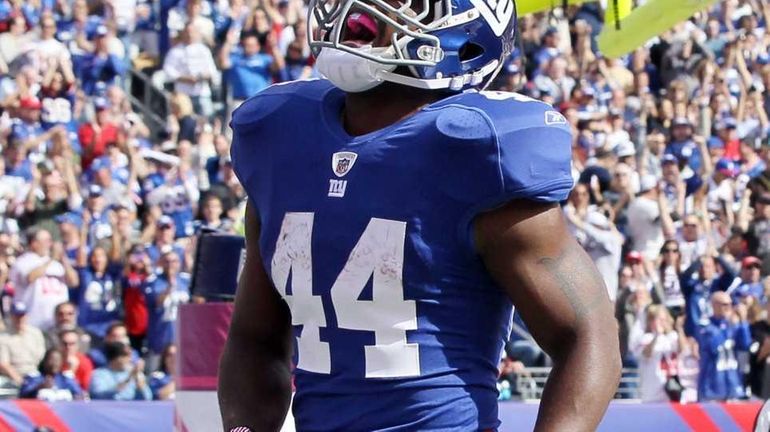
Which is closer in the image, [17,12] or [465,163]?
[465,163]

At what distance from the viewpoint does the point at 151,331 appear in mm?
9445

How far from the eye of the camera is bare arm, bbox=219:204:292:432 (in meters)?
2.59

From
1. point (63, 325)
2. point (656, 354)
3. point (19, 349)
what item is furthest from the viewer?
point (656, 354)

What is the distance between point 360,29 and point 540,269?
45cm

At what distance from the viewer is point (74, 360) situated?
8.56 m

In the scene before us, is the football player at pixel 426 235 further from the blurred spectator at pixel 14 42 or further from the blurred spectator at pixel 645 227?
the blurred spectator at pixel 14 42

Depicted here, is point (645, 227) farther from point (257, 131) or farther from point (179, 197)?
point (257, 131)

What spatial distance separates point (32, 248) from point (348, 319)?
758cm

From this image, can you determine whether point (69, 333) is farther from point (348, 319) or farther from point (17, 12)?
point (348, 319)

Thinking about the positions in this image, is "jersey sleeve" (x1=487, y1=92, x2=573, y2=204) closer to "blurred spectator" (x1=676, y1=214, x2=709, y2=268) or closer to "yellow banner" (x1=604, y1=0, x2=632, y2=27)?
"yellow banner" (x1=604, y1=0, x2=632, y2=27)

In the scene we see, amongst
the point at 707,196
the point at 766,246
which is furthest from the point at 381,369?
the point at 707,196

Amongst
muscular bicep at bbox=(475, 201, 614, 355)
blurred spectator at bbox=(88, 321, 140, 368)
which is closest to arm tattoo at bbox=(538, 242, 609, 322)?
muscular bicep at bbox=(475, 201, 614, 355)

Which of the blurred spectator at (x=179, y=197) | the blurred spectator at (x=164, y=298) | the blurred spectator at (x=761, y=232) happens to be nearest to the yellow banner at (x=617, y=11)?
the blurred spectator at (x=164, y=298)

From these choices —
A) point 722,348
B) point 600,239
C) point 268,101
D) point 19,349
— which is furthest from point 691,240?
point 268,101
